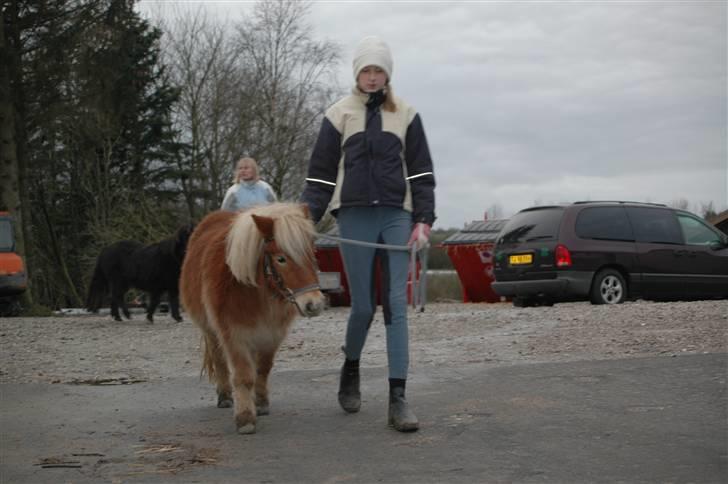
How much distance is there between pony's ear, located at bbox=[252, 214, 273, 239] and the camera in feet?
19.6

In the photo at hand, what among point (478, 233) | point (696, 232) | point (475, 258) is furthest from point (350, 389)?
point (478, 233)

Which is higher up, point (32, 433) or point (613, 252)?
point (613, 252)

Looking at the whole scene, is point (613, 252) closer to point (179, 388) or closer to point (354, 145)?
point (179, 388)

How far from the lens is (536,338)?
10883 mm

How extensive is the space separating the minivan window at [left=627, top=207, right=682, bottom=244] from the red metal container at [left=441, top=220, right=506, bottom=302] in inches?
276

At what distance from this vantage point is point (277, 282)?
237 inches

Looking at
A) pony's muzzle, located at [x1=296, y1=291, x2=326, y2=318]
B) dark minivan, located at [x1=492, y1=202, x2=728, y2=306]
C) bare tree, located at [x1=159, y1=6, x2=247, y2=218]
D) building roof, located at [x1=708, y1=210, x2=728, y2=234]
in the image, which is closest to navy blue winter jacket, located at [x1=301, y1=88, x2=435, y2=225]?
pony's muzzle, located at [x1=296, y1=291, x2=326, y2=318]

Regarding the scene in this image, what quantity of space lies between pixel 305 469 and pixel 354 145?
6.85 feet

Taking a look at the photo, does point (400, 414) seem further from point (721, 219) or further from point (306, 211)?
point (721, 219)

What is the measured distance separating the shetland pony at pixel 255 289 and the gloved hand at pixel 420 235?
0.63 meters

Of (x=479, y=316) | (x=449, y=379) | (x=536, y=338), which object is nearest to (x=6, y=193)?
(x=479, y=316)

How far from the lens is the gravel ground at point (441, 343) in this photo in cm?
943

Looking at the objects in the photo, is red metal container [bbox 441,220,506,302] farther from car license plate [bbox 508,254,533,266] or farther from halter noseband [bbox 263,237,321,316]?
halter noseband [bbox 263,237,321,316]

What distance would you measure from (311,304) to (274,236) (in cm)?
50
